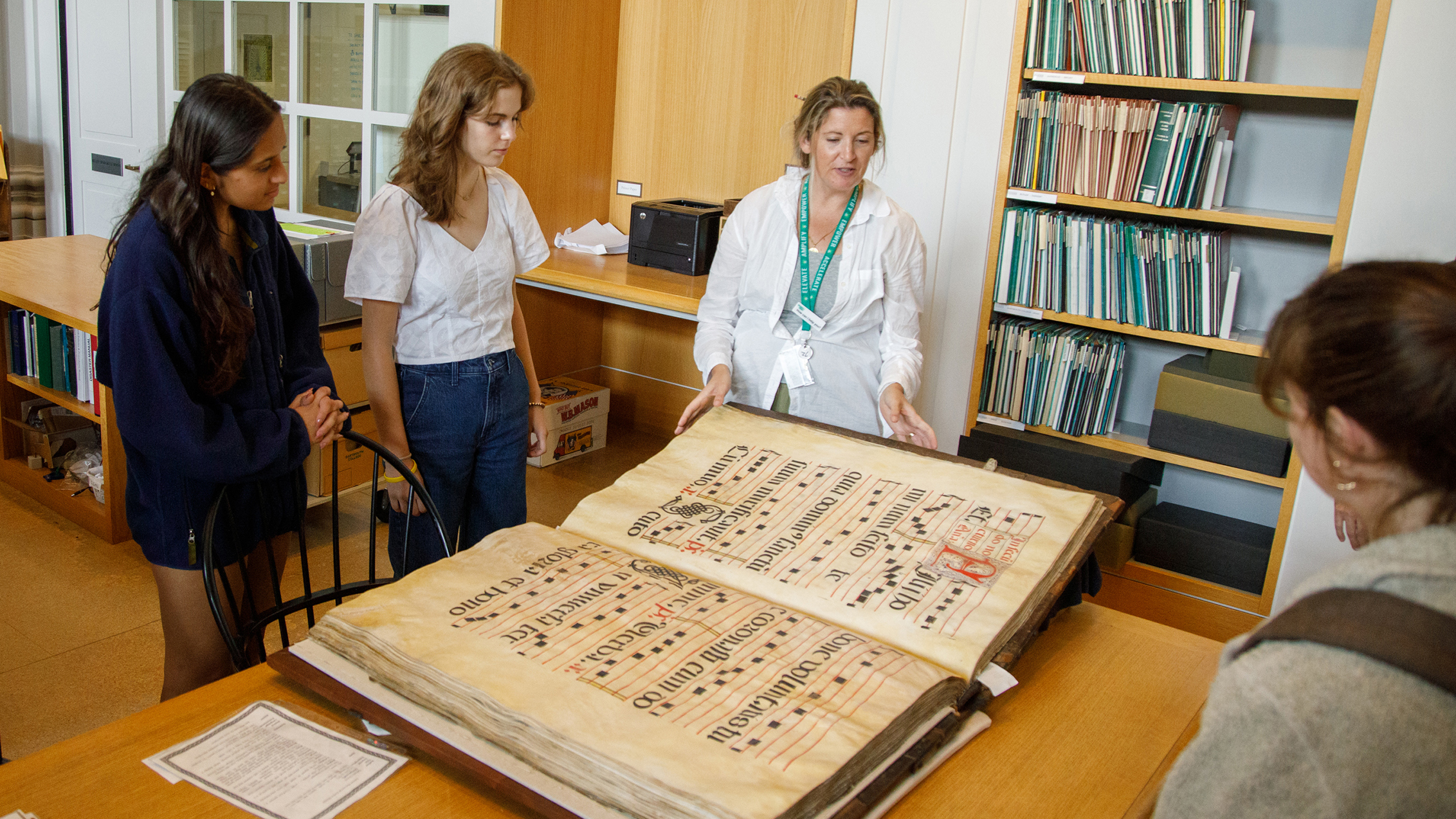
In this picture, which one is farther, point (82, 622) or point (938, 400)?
point (938, 400)

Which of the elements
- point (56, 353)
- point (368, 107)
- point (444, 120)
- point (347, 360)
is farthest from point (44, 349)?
point (444, 120)

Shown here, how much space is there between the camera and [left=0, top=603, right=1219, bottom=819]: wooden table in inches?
34.1

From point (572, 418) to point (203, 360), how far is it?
8.95 feet

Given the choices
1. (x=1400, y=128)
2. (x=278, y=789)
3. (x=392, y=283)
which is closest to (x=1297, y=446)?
(x=278, y=789)

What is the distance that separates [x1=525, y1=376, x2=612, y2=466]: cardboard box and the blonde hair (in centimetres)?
213

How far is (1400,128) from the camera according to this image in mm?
2488

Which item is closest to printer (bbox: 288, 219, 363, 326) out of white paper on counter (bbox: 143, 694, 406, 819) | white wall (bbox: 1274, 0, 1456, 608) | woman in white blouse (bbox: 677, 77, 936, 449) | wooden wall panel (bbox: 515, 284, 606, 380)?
wooden wall panel (bbox: 515, 284, 606, 380)

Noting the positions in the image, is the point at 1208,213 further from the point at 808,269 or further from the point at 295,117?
the point at 295,117

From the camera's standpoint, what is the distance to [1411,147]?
249 centimetres

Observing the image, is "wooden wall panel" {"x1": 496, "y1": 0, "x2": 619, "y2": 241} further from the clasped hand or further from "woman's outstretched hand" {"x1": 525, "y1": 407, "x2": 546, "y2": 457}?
the clasped hand

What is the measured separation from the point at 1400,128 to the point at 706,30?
2.54 metres

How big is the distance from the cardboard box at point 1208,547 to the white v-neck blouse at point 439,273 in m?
2.06

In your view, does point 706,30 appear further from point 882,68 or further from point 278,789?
point 278,789

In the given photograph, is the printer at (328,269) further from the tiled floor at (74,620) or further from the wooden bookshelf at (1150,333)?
the wooden bookshelf at (1150,333)
